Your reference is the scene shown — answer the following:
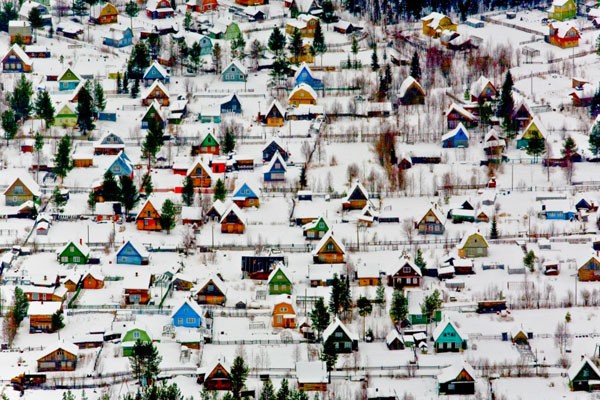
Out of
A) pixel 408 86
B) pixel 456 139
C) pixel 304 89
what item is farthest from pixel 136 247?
pixel 408 86

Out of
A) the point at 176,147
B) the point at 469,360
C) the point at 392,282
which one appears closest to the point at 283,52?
the point at 176,147

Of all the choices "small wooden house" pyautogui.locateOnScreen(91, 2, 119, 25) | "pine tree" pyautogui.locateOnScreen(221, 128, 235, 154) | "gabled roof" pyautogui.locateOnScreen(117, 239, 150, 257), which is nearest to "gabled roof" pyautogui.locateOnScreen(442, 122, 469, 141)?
"pine tree" pyautogui.locateOnScreen(221, 128, 235, 154)

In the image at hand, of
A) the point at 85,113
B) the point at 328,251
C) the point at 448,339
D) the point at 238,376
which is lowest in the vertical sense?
the point at 328,251

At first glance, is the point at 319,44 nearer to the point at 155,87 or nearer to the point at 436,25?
the point at 436,25

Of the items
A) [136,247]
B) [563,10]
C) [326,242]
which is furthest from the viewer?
[563,10]

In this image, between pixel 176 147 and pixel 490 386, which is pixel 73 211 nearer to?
pixel 176 147

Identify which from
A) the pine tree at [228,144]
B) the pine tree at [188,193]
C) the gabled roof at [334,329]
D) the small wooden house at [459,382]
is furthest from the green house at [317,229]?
the small wooden house at [459,382]

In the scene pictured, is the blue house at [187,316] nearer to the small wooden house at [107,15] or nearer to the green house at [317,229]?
the green house at [317,229]

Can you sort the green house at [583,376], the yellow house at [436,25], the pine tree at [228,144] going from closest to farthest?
the green house at [583,376], the pine tree at [228,144], the yellow house at [436,25]
